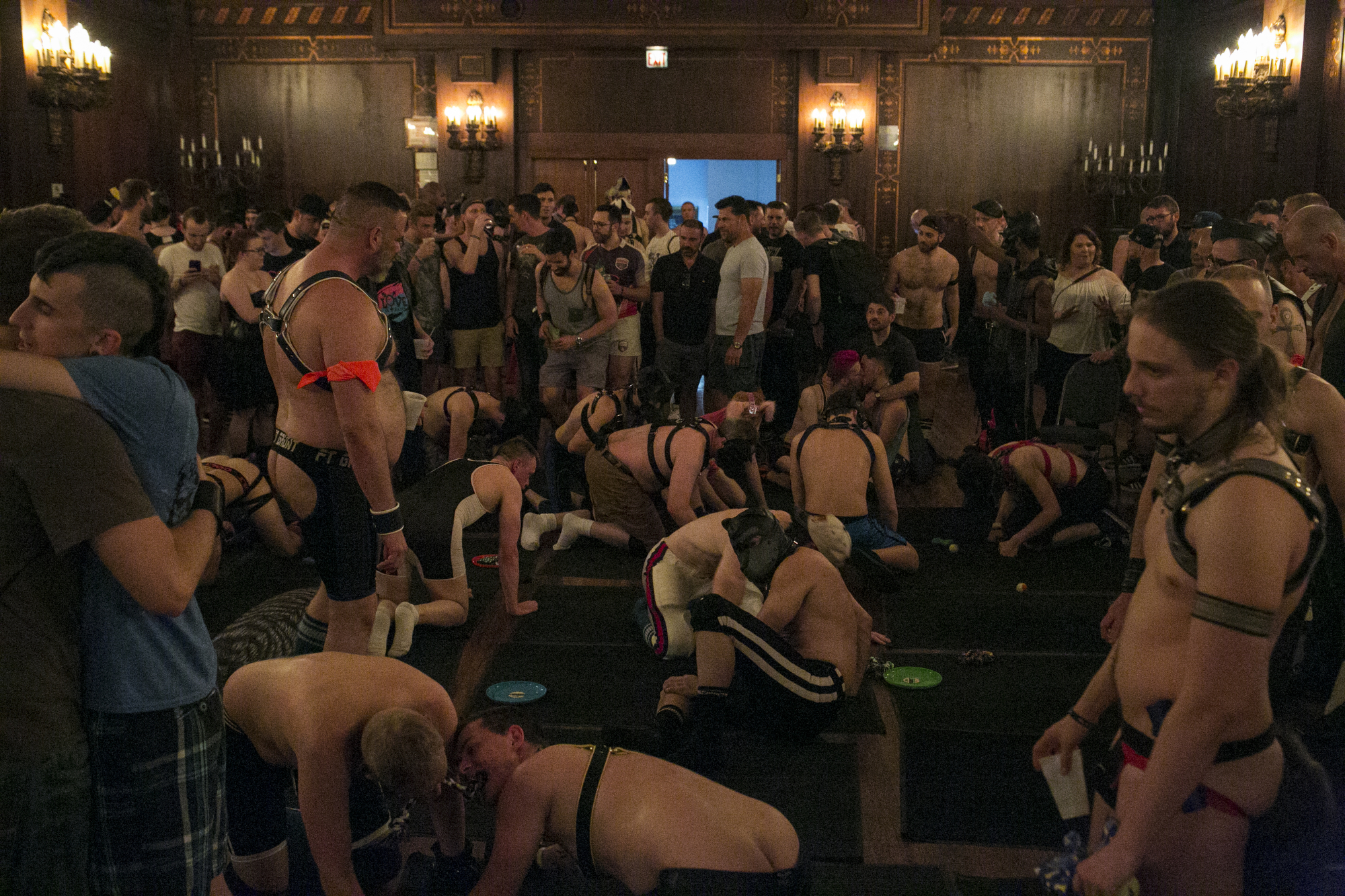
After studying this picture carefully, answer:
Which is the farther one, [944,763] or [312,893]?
[944,763]

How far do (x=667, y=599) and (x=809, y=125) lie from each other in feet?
29.0

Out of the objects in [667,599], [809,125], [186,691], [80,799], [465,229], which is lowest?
[667,599]

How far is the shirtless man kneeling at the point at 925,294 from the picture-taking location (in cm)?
732

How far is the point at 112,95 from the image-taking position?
11.3m

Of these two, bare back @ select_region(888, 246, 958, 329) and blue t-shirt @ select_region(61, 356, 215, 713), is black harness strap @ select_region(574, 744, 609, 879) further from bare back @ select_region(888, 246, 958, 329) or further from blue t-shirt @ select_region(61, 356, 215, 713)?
bare back @ select_region(888, 246, 958, 329)

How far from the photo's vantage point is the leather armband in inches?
59.1

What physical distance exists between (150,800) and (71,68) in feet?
29.2

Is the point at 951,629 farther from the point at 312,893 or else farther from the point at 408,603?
the point at 312,893

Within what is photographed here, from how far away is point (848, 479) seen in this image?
4980 mm

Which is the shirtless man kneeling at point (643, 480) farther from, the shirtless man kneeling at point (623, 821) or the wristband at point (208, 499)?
the wristband at point (208, 499)

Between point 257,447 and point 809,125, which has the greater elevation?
point 809,125

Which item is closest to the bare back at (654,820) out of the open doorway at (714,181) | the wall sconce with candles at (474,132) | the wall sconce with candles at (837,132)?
the wall sconce with candles at (837,132)

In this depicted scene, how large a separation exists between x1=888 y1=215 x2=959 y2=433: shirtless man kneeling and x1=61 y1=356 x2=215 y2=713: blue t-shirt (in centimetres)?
597

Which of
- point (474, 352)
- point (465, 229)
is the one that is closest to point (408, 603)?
point (474, 352)
